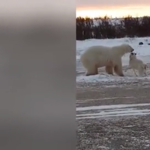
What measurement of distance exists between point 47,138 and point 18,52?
0.85 ft

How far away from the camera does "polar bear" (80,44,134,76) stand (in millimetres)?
1097

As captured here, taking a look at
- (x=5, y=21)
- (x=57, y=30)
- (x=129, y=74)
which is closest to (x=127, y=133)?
(x=129, y=74)

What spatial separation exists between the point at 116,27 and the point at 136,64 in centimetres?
15

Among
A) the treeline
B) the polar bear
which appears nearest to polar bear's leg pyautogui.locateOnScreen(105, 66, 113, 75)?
the polar bear

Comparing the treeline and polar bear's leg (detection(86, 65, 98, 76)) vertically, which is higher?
the treeline

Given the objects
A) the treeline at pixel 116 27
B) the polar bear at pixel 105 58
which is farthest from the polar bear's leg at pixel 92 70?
the treeline at pixel 116 27

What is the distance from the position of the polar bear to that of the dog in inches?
0.9

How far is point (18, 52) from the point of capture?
34.7 inches

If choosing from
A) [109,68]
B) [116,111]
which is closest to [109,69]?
[109,68]

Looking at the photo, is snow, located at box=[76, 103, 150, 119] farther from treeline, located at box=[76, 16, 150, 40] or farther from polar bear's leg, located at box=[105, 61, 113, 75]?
treeline, located at box=[76, 16, 150, 40]

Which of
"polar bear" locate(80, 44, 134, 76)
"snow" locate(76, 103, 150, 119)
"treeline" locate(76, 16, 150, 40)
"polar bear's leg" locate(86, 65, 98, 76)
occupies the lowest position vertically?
"snow" locate(76, 103, 150, 119)

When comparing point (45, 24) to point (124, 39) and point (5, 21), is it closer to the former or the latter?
point (5, 21)

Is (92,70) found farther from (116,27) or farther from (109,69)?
(116,27)

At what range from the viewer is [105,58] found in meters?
1.13
